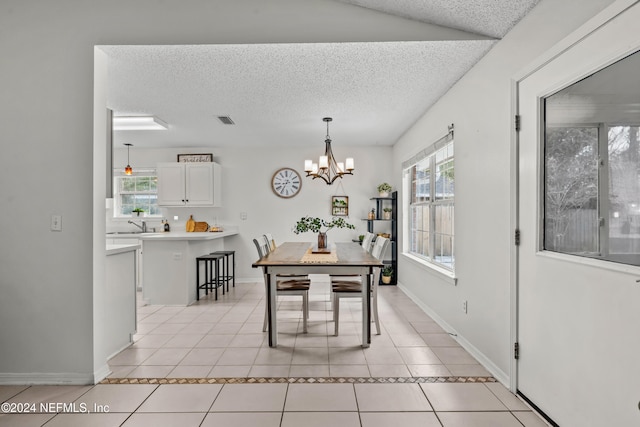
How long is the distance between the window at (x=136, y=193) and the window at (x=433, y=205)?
435 centimetres

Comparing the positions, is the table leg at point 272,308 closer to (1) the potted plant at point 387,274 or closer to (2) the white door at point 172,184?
(1) the potted plant at point 387,274

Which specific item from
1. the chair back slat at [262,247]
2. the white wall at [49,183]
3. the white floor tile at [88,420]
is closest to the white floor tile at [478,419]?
the white floor tile at [88,420]

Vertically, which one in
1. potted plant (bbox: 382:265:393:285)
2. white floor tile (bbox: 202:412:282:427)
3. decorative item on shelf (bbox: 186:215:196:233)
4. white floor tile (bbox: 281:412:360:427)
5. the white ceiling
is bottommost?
white floor tile (bbox: 202:412:282:427)

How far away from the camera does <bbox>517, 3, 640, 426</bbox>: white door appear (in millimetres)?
1454

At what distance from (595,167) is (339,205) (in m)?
4.67

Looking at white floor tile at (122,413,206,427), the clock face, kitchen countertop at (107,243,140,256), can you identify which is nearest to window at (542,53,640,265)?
white floor tile at (122,413,206,427)

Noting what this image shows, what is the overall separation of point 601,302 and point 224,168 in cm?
565

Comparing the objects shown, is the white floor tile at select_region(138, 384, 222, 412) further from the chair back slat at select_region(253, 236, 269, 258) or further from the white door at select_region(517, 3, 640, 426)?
the white door at select_region(517, 3, 640, 426)

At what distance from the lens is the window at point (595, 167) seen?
1464mm

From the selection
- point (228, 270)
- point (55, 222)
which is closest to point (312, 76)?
point (55, 222)

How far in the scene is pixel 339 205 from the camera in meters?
6.23

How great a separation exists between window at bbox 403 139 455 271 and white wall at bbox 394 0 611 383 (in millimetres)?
341

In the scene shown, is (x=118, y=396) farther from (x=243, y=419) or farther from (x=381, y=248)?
(x=381, y=248)

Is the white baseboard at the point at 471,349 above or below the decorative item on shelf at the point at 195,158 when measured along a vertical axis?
below
